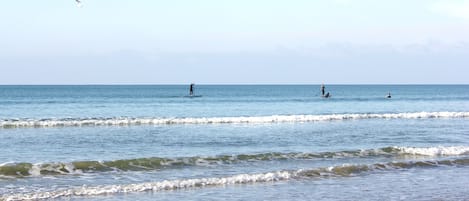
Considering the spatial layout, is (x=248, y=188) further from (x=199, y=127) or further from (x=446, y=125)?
(x=446, y=125)

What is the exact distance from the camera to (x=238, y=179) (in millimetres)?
16406

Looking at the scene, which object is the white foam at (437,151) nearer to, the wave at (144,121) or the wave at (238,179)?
the wave at (238,179)

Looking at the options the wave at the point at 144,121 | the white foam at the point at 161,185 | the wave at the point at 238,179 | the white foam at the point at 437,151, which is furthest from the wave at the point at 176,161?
the wave at the point at 144,121

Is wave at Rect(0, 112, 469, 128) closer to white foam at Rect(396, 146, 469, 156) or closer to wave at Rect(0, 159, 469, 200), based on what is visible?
white foam at Rect(396, 146, 469, 156)

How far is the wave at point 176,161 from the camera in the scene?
1762 cm

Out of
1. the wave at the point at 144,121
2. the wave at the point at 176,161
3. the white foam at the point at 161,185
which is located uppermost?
the wave at the point at 144,121

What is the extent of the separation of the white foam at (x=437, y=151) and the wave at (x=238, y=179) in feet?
5.60

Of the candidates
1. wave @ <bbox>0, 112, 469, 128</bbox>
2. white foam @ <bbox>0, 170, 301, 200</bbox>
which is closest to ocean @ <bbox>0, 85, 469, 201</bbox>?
white foam @ <bbox>0, 170, 301, 200</bbox>

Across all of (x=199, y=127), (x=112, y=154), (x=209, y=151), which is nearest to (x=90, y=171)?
(x=112, y=154)

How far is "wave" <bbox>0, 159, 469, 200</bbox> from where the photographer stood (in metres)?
14.5

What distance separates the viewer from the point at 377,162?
2020 centimetres

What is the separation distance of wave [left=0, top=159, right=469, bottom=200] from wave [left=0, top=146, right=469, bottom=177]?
215 centimetres

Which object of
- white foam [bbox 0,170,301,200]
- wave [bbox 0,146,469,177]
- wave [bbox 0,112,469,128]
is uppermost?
wave [bbox 0,112,469,128]

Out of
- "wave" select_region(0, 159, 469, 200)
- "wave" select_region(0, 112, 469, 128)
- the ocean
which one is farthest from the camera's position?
"wave" select_region(0, 112, 469, 128)
